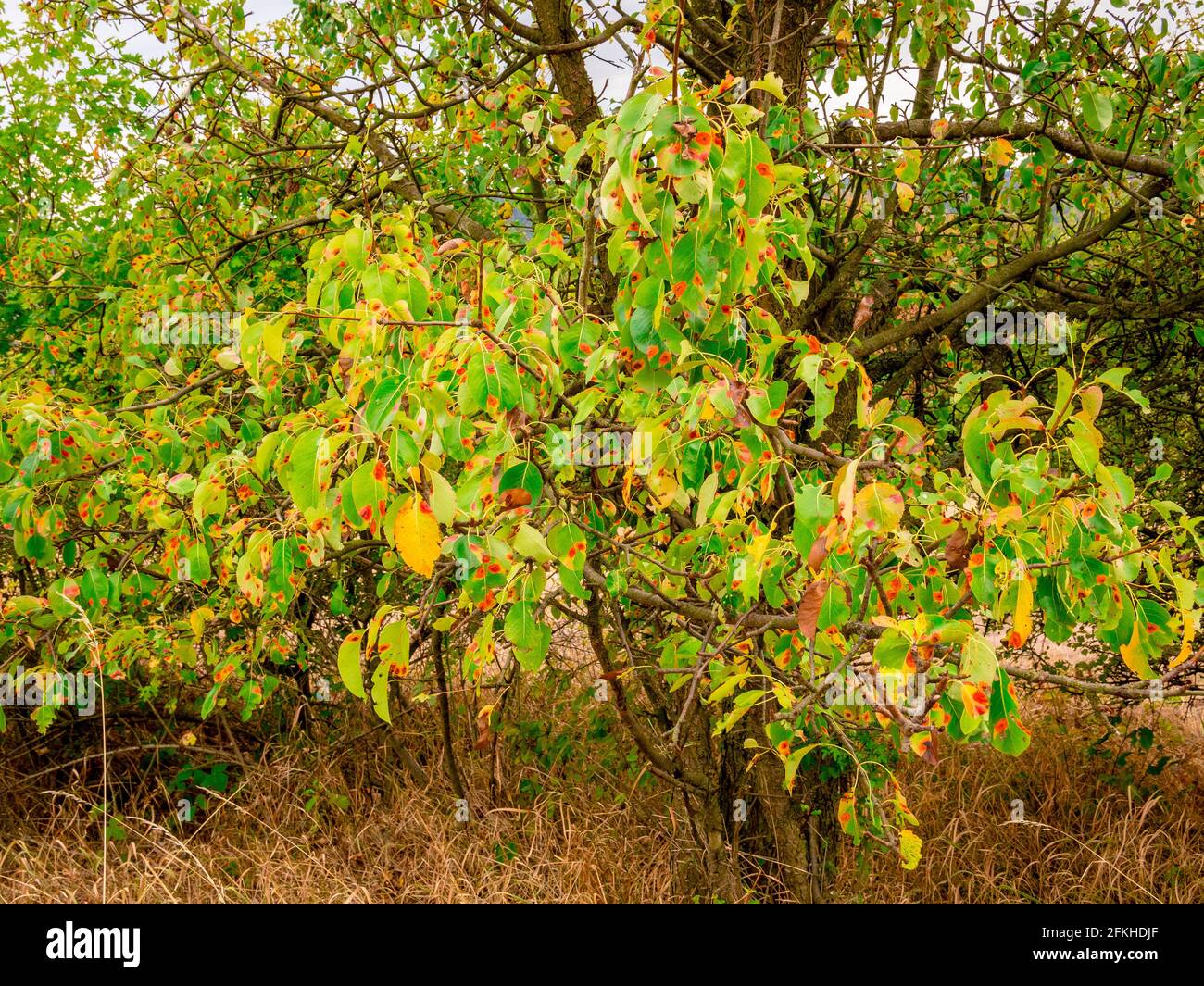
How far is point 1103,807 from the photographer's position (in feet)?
16.1

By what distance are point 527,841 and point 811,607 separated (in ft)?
10.7

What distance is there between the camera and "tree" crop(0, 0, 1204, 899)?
5.64 feet

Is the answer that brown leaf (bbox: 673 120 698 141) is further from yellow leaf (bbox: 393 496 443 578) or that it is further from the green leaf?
the green leaf

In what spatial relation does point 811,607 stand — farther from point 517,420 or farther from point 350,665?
point 350,665

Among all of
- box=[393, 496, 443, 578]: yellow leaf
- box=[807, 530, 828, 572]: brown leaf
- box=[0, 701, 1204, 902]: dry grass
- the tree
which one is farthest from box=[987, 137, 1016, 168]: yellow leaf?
box=[0, 701, 1204, 902]: dry grass

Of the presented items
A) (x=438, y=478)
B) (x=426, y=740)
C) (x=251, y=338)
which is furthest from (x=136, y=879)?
(x=438, y=478)

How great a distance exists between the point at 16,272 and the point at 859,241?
12.2ft

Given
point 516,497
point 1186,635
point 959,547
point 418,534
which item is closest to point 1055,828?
point 1186,635

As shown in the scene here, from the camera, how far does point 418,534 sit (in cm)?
161

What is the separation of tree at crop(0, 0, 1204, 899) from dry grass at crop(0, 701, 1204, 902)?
488mm

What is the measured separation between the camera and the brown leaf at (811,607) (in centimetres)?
164

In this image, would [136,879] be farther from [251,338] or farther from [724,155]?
[724,155]

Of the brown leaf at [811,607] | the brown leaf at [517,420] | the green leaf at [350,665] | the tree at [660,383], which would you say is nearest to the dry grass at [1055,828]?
the tree at [660,383]

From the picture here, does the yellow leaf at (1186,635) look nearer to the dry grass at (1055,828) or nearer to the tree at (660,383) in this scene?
the tree at (660,383)
